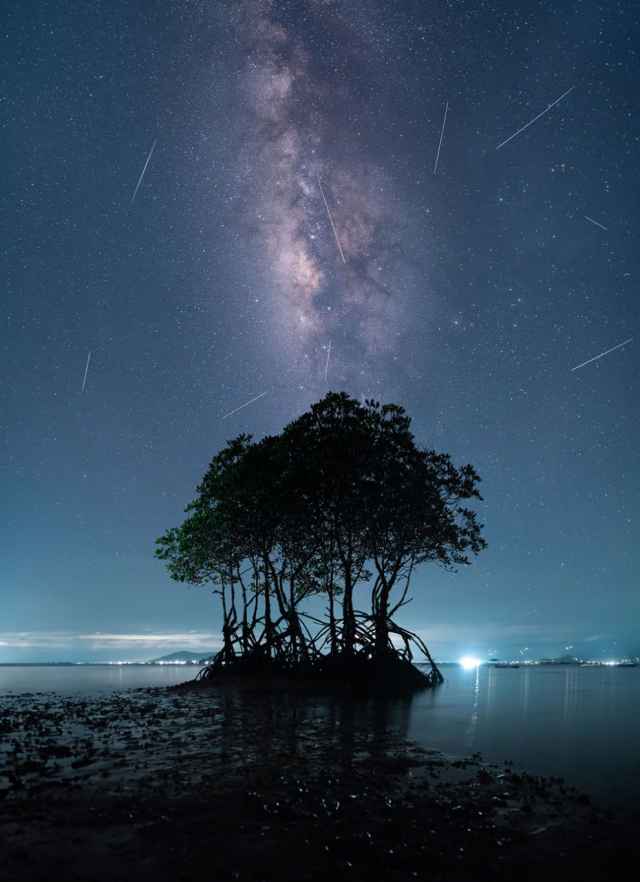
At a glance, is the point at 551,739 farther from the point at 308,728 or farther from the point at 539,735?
the point at 308,728

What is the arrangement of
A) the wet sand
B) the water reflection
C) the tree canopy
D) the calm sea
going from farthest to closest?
the tree canopy
the water reflection
the calm sea
the wet sand

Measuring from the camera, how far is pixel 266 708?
25.2 meters

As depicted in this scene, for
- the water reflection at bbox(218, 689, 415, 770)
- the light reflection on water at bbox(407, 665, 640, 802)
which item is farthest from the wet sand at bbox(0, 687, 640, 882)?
the light reflection on water at bbox(407, 665, 640, 802)

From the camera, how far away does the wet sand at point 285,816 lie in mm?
6871

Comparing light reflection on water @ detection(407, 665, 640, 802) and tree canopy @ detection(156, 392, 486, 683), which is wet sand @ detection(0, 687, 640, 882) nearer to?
light reflection on water @ detection(407, 665, 640, 802)

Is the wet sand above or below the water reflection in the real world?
above

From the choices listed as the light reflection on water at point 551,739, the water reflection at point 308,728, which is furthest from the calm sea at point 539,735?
the water reflection at point 308,728

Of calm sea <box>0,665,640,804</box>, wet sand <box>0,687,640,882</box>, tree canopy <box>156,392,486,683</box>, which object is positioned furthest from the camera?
tree canopy <box>156,392,486,683</box>

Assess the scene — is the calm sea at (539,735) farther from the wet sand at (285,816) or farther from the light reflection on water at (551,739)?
the wet sand at (285,816)

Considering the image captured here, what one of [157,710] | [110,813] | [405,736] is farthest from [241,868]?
[157,710]

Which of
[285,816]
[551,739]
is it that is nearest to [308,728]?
[551,739]

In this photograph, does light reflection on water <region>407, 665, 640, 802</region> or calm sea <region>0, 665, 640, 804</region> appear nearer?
light reflection on water <region>407, 665, 640, 802</region>

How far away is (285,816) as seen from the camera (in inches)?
340

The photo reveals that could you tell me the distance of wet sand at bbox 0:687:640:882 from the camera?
687 centimetres
